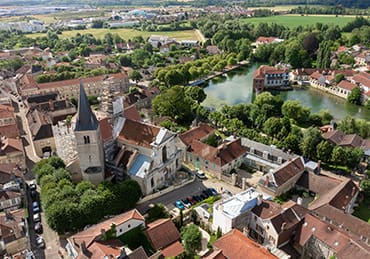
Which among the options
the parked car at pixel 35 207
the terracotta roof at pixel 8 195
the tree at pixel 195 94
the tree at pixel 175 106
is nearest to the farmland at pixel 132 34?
the tree at pixel 195 94

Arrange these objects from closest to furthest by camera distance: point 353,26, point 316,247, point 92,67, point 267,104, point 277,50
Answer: point 316,247, point 267,104, point 92,67, point 277,50, point 353,26

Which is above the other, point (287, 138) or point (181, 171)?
point (287, 138)

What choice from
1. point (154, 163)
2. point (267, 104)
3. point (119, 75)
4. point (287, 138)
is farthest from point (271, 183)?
point (119, 75)

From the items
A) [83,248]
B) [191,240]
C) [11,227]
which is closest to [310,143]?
[191,240]

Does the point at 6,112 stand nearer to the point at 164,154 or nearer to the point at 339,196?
the point at 164,154

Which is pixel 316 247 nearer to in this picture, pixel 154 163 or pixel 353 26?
pixel 154 163

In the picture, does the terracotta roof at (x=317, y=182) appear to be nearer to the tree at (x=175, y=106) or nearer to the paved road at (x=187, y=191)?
the paved road at (x=187, y=191)
